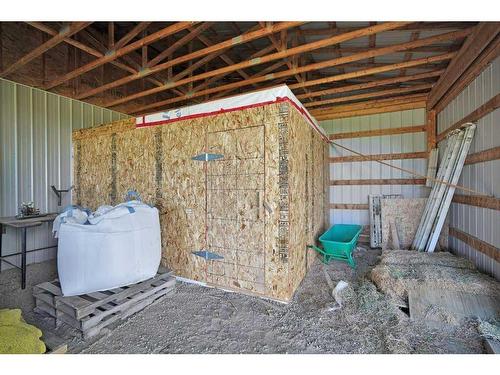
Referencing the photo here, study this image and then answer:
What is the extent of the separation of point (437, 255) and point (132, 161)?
546 centimetres

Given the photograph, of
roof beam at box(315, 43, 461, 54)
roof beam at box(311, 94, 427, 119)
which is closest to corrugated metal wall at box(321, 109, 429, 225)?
roof beam at box(311, 94, 427, 119)

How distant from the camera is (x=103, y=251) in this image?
2.66 m

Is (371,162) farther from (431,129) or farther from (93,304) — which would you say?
(93,304)

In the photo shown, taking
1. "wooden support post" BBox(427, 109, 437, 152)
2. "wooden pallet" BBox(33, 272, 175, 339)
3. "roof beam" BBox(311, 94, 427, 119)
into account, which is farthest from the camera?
"roof beam" BBox(311, 94, 427, 119)

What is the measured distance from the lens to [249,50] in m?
5.44

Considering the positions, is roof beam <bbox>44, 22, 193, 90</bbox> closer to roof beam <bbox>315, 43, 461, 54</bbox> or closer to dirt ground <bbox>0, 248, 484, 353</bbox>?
roof beam <bbox>315, 43, 461, 54</bbox>

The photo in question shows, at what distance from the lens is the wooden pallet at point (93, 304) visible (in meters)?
2.42

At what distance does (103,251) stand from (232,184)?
1.73 meters

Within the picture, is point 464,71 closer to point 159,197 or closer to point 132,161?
point 159,197

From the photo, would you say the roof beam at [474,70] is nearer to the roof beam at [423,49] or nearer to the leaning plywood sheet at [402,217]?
the roof beam at [423,49]

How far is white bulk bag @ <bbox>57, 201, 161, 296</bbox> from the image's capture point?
8.49 ft

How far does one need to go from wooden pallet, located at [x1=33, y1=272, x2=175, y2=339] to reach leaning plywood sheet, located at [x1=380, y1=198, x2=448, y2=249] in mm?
4748

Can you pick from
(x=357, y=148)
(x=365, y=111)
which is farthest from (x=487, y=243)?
(x=365, y=111)

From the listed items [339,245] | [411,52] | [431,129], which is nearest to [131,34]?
[339,245]
